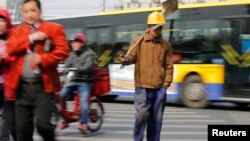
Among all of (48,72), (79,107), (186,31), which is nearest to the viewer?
(48,72)

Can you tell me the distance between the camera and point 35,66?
4.98 m

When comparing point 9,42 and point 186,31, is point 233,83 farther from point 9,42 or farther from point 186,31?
point 9,42

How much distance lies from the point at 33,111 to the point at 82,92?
363 centimetres

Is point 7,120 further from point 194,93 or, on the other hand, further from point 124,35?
point 124,35

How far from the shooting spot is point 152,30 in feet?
21.2

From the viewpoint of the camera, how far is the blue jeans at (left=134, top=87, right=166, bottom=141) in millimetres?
6484

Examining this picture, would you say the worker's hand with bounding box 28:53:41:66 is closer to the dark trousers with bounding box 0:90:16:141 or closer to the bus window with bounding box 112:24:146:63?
the dark trousers with bounding box 0:90:16:141

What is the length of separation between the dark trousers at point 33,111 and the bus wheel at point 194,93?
1001 centimetres

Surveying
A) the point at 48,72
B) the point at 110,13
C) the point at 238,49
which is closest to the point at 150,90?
the point at 48,72

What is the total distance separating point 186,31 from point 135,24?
6.26 ft

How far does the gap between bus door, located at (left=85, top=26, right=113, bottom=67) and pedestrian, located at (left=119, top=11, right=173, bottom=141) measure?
10506 millimetres

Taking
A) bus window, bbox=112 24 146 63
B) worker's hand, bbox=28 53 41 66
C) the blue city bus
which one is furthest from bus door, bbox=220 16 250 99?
worker's hand, bbox=28 53 41 66

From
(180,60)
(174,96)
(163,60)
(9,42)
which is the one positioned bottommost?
(174,96)

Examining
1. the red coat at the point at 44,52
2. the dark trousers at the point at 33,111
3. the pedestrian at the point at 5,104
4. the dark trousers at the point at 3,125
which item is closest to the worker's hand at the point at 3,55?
the pedestrian at the point at 5,104
